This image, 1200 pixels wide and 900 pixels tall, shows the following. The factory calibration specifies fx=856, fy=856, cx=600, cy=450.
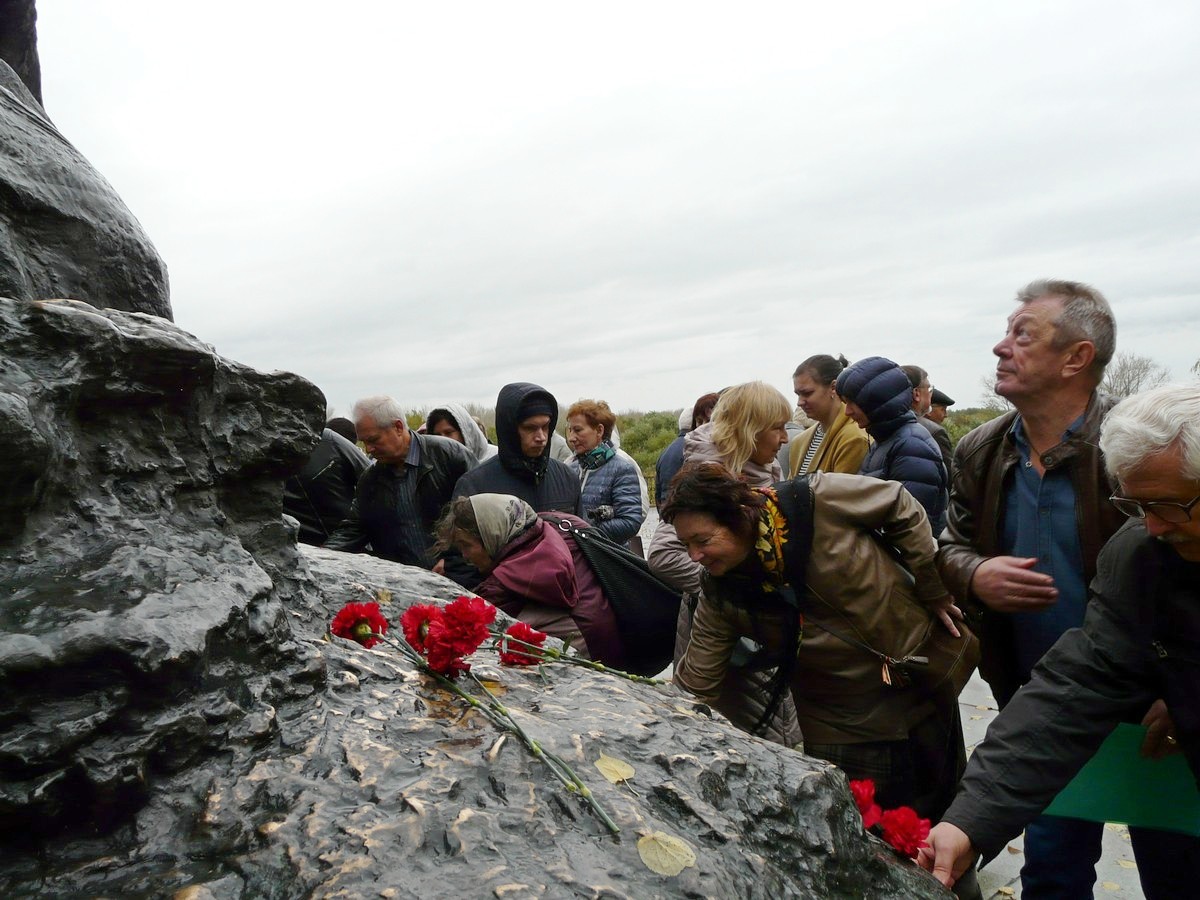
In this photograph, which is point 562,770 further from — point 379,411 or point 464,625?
point 379,411

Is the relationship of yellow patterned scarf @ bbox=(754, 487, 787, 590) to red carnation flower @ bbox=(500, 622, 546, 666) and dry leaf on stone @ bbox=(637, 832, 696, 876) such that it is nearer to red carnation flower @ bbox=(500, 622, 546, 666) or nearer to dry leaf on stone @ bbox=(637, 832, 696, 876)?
red carnation flower @ bbox=(500, 622, 546, 666)

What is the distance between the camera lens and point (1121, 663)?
2098 mm

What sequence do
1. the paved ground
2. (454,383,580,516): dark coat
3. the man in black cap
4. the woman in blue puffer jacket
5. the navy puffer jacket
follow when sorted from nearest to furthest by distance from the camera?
the paved ground → the navy puffer jacket → (454,383,580,516): dark coat → the woman in blue puffer jacket → the man in black cap

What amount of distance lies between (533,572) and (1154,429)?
6.96ft

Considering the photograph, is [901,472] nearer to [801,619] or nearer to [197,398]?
[801,619]

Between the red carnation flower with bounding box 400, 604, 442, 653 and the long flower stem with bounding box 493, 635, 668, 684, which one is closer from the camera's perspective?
the red carnation flower with bounding box 400, 604, 442, 653

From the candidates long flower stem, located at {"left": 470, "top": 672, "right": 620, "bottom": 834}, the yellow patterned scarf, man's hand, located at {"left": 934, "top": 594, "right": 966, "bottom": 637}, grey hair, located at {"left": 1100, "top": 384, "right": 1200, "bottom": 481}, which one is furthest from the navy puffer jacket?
long flower stem, located at {"left": 470, "top": 672, "right": 620, "bottom": 834}

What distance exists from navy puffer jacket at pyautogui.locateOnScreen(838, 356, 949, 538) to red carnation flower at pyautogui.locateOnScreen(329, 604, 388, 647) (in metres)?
2.46

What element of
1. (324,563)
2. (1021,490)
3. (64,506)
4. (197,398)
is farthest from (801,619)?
(64,506)

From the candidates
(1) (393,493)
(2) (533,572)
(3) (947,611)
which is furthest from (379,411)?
(3) (947,611)

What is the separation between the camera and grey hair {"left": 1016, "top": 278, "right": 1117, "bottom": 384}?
9.06ft

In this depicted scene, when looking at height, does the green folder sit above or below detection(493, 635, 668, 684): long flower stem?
below

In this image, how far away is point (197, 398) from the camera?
1.96 meters

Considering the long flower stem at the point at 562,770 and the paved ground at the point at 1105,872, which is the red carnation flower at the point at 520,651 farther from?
the paved ground at the point at 1105,872
